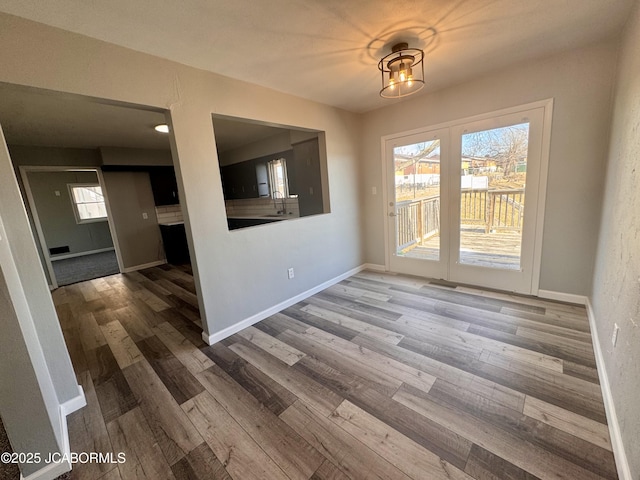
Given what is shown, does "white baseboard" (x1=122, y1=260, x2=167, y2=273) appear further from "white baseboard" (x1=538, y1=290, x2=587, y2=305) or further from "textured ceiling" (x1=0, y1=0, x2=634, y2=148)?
"white baseboard" (x1=538, y1=290, x2=587, y2=305)

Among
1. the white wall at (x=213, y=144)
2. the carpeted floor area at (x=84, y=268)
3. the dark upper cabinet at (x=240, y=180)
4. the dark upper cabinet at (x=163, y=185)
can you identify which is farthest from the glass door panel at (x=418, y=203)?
the carpeted floor area at (x=84, y=268)

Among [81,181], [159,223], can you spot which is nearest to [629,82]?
[159,223]

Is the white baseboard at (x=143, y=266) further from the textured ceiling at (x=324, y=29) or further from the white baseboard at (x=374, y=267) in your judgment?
the textured ceiling at (x=324, y=29)

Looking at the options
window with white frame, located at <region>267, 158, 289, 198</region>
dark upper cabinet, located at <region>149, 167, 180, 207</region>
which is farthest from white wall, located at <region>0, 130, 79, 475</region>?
dark upper cabinet, located at <region>149, 167, 180, 207</region>

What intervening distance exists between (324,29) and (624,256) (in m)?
2.37

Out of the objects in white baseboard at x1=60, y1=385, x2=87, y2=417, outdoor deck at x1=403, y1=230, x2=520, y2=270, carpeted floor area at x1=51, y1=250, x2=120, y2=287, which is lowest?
white baseboard at x1=60, y1=385, x2=87, y2=417

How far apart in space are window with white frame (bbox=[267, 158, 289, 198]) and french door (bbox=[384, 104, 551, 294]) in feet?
6.37

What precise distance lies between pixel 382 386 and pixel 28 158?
6.24 meters

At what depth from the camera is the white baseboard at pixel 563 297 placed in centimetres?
261

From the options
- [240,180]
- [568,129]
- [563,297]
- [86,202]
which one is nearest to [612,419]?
[563,297]

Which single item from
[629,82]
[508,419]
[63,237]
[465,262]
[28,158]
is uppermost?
[28,158]

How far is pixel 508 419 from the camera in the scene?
57.4 inches

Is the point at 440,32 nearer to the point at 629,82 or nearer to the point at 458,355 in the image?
the point at 629,82

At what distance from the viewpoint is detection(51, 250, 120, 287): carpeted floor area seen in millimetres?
4974
